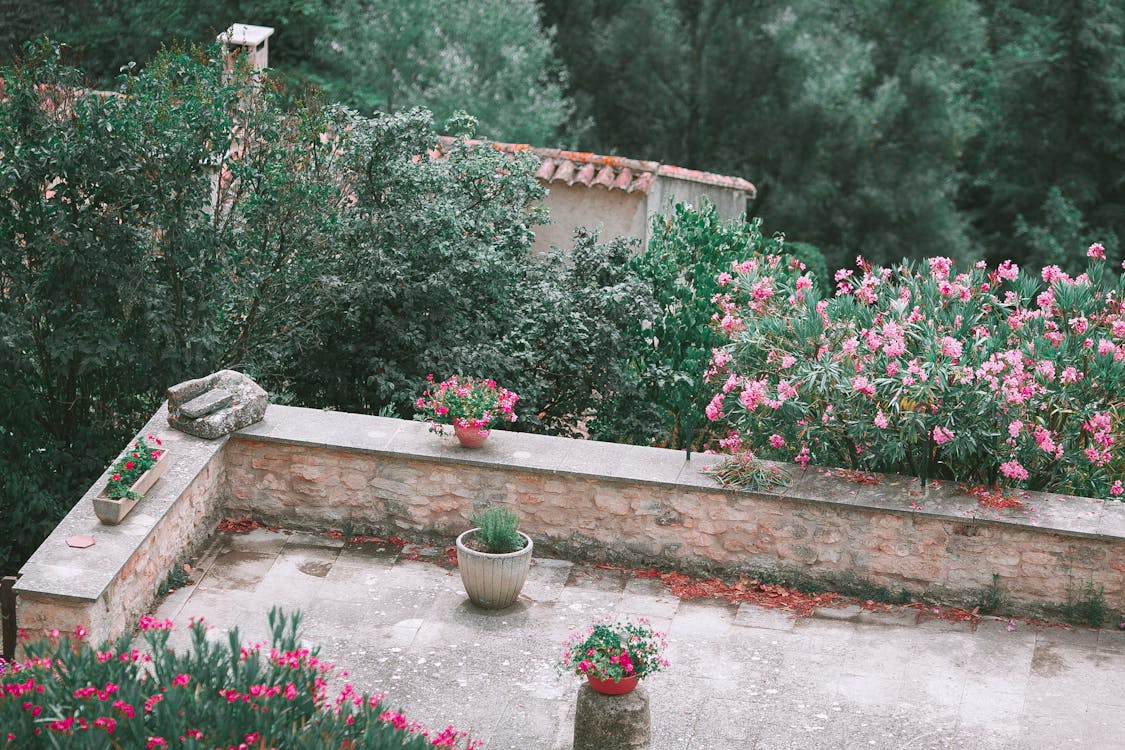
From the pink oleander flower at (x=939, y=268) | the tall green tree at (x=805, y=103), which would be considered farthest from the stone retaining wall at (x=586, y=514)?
the tall green tree at (x=805, y=103)

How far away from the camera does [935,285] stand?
786 centimetres

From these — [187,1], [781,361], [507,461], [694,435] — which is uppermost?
[187,1]

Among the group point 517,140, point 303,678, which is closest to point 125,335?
point 303,678

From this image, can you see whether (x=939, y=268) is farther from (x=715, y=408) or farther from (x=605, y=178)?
(x=605, y=178)

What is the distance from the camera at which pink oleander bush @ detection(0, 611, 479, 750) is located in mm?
4160

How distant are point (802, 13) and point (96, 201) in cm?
1793

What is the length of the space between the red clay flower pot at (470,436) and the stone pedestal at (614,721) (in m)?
2.19

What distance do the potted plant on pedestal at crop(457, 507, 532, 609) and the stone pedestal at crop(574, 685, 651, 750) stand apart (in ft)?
4.30

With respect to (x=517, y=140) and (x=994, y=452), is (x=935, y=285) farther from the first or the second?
(x=517, y=140)

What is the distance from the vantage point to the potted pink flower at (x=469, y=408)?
744 cm

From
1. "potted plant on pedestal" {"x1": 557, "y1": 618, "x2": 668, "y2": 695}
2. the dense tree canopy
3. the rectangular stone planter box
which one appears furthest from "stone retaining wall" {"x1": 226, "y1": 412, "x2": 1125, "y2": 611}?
the dense tree canopy

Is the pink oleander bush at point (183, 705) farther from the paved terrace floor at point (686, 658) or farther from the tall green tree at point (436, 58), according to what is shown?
the tall green tree at point (436, 58)

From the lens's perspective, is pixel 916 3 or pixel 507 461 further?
pixel 916 3

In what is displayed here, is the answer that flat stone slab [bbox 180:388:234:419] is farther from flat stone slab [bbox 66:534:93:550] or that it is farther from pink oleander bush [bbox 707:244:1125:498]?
pink oleander bush [bbox 707:244:1125:498]
